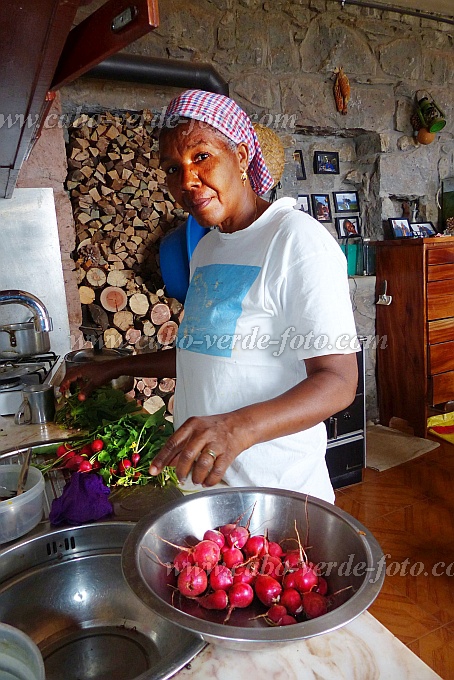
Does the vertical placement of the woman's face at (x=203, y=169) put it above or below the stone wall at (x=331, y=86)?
below

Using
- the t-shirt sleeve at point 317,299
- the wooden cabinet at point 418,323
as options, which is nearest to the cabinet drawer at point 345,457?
the wooden cabinet at point 418,323

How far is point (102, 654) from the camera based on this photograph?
3.26 ft

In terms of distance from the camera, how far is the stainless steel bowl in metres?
0.64

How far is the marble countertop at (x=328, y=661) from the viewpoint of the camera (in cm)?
67

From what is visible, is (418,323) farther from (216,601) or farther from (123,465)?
(216,601)

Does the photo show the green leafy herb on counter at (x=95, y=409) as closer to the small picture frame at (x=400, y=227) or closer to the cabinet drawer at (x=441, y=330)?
the cabinet drawer at (x=441, y=330)

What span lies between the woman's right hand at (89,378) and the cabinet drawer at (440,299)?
3.03 m

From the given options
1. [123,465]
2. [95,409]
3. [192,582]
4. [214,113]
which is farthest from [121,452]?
[214,113]

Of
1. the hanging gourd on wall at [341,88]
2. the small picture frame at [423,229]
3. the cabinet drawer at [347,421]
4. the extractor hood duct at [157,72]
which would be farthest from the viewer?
the small picture frame at [423,229]

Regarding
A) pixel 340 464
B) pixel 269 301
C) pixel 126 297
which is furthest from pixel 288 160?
pixel 269 301

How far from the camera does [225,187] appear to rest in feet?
4.35

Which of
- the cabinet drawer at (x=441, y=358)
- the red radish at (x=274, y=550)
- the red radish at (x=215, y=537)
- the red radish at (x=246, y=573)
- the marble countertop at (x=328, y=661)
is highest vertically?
the red radish at (x=215, y=537)

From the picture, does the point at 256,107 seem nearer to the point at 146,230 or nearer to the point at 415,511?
the point at 146,230

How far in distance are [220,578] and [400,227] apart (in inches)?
161
